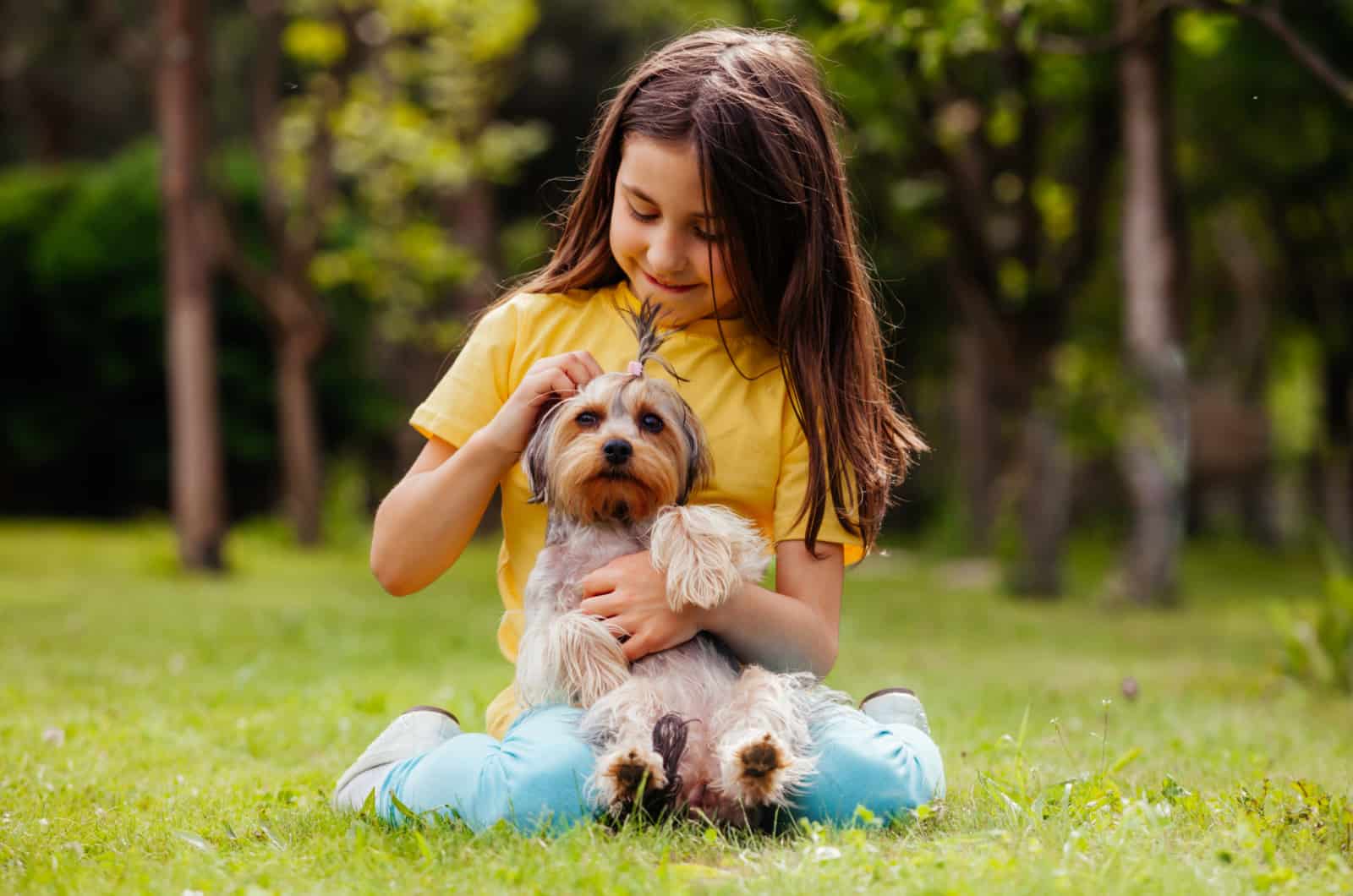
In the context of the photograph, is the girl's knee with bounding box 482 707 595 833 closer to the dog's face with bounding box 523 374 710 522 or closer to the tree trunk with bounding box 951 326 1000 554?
the dog's face with bounding box 523 374 710 522

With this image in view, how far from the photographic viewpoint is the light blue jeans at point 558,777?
3477 mm

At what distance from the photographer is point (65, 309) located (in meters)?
19.0

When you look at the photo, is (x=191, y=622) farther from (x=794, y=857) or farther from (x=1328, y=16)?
(x=1328, y=16)

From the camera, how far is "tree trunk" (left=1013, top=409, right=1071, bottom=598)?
13.2 metres

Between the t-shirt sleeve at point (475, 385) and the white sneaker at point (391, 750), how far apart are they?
78 cm

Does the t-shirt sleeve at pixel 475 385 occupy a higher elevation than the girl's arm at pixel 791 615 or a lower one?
higher

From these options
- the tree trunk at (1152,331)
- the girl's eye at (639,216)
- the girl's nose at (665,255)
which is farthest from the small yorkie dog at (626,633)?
the tree trunk at (1152,331)

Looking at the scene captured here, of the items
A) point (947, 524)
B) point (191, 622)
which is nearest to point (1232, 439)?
point (947, 524)

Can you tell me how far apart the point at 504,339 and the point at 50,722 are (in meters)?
2.86

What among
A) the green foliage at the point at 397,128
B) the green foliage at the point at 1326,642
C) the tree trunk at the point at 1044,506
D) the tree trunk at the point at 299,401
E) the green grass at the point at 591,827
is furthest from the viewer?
the tree trunk at the point at 299,401

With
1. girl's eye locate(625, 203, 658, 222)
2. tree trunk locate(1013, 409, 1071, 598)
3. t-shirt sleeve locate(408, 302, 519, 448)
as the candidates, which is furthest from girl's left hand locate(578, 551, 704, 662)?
tree trunk locate(1013, 409, 1071, 598)

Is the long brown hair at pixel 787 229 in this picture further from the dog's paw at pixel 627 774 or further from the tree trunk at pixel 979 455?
the tree trunk at pixel 979 455

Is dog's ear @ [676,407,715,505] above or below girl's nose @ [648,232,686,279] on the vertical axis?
below

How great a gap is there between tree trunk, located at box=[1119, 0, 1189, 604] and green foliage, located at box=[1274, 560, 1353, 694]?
432 cm
